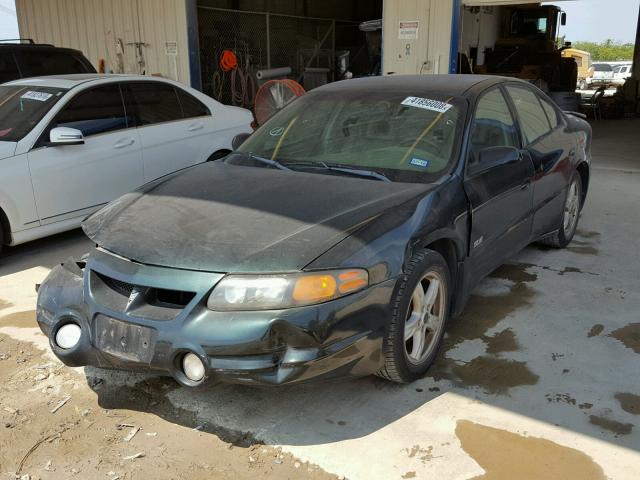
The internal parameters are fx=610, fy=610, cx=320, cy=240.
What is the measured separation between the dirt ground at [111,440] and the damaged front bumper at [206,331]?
33cm

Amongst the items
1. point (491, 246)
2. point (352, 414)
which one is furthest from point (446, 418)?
point (491, 246)

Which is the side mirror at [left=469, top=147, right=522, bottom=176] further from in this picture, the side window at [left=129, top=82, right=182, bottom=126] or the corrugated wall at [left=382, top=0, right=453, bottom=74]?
the corrugated wall at [left=382, top=0, right=453, bottom=74]

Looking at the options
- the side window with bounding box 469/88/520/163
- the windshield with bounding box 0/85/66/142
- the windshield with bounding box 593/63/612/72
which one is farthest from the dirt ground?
the windshield with bounding box 593/63/612/72

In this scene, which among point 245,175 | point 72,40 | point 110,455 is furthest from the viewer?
point 72,40

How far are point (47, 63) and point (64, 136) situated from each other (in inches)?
137

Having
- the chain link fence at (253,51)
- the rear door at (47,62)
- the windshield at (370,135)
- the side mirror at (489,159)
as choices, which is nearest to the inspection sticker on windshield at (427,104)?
the windshield at (370,135)

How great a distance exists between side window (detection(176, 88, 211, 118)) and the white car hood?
1.83 m

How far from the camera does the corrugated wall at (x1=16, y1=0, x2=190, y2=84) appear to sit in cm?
1132

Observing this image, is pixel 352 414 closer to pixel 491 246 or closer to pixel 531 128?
pixel 491 246

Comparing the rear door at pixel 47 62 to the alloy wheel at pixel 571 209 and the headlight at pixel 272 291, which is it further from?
the headlight at pixel 272 291

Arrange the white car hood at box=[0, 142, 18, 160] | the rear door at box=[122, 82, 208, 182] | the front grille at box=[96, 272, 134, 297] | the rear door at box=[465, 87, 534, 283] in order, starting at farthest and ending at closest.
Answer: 1. the rear door at box=[122, 82, 208, 182]
2. the white car hood at box=[0, 142, 18, 160]
3. the rear door at box=[465, 87, 534, 283]
4. the front grille at box=[96, 272, 134, 297]

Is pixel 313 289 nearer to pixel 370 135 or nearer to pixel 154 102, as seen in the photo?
pixel 370 135

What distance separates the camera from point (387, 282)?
2.71 metres

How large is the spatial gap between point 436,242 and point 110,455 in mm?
1862
